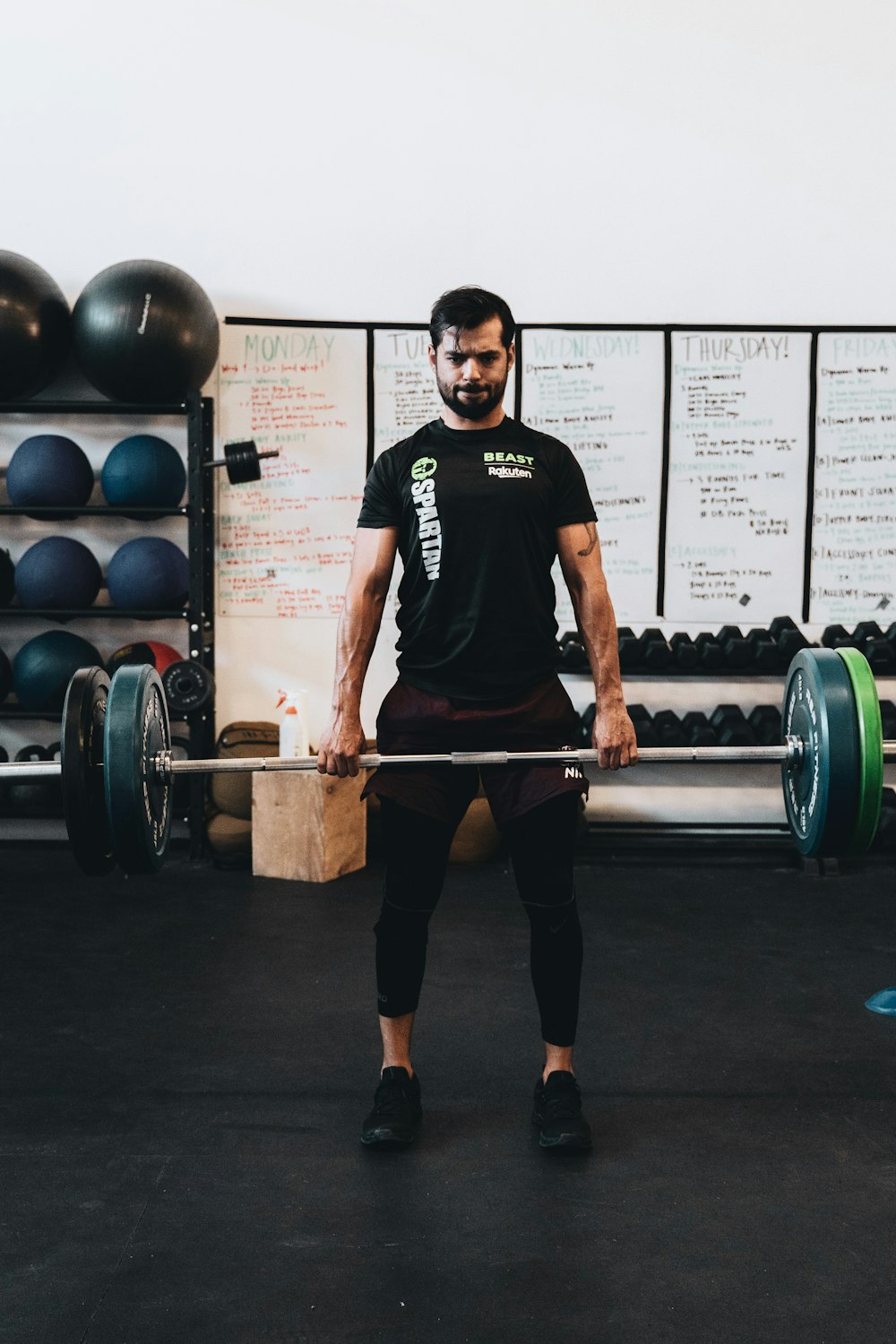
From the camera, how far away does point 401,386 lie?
12.5ft

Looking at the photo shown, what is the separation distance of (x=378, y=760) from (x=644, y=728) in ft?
6.32

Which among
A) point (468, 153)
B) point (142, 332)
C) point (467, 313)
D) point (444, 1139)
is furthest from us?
point (468, 153)

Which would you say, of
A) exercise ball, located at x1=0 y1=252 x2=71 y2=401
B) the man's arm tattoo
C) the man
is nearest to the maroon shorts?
the man

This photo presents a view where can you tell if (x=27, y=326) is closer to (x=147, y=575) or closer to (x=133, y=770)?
(x=147, y=575)

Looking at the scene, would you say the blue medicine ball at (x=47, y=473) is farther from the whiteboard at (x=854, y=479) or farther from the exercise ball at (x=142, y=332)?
the whiteboard at (x=854, y=479)

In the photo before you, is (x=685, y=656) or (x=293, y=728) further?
(x=685, y=656)

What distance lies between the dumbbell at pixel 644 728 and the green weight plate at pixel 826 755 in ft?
5.29

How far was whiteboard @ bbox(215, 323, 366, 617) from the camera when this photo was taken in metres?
3.79

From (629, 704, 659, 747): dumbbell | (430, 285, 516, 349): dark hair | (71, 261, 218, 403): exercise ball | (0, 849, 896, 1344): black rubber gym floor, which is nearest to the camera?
(0, 849, 896, 1344): black rubber gym floor

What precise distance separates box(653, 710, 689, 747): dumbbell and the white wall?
1.31 meters

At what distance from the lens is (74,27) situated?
376cm

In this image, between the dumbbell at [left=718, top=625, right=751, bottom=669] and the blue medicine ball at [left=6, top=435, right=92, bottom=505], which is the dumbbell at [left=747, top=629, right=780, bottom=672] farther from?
the blue medicine ball at [left=6, top=435, right=92, bottom=505]

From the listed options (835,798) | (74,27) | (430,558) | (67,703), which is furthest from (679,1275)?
(74,27)

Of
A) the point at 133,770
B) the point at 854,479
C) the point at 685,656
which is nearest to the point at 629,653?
the point at 685,656
